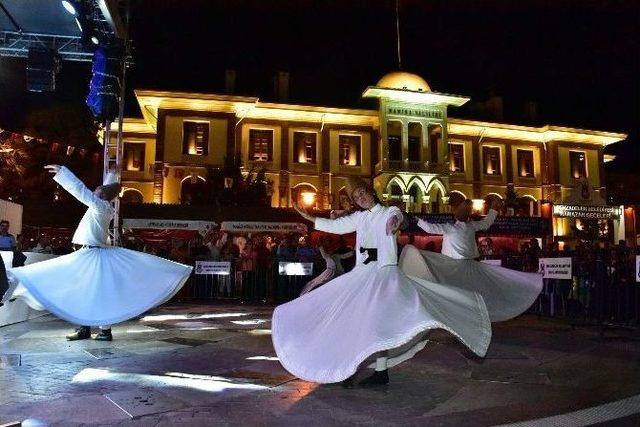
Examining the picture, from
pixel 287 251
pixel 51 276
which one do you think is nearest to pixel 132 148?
pixel 287 251

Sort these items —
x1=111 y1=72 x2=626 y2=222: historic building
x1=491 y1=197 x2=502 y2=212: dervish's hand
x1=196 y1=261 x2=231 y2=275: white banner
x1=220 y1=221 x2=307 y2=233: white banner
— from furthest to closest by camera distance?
x1=111 y1=72 x2=626 y2=222: historic building, x1=220 y1=221 x2=307 y2=233: white banner, x1=196 y1=261 x2=231 y2=275: white banner, x1=491 y1=197 x2=502 y2=212: dervish's hand

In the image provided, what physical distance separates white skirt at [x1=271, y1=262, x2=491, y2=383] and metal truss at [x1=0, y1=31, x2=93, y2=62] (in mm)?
12754

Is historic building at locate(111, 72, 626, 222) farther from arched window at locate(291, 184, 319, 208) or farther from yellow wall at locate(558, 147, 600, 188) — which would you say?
yellow wall at locate(558, 147, 600, 188)

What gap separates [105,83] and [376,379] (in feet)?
30.3

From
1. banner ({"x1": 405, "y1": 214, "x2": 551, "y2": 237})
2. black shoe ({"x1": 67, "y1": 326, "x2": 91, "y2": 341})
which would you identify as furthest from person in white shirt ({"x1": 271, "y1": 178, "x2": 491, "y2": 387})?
banner ({"x1": 405, "y1": 214, "x2": 551, "y2": 237})

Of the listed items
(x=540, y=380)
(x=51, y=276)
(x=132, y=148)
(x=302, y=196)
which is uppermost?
(x=132, y=148)

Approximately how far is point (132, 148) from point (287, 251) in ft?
82.2

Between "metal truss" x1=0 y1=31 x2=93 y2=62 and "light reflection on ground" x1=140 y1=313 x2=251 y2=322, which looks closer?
"light reflection on ground" x1=140 y1=313 x2=251 y2=322

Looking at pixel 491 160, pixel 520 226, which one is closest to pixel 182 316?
pixel 520 226

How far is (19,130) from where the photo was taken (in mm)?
39688

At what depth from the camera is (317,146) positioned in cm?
3791

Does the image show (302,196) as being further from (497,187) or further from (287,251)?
(287,251)

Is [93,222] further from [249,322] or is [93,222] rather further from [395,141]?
[395,141]

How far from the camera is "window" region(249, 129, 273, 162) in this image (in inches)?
1463
